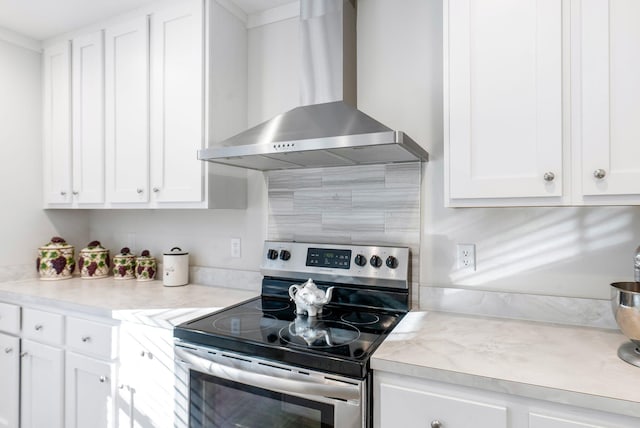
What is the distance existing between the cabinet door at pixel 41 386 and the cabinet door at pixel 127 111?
86 centimetres

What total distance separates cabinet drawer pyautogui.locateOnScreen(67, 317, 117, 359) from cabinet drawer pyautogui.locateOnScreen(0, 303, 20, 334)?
0.45 metres

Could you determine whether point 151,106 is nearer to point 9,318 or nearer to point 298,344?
point 9,318

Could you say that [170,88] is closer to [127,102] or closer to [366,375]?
[127,102]

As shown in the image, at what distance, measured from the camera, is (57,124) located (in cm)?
244

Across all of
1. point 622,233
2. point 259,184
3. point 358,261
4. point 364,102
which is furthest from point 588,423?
point 259,184

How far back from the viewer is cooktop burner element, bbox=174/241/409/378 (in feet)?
4.09

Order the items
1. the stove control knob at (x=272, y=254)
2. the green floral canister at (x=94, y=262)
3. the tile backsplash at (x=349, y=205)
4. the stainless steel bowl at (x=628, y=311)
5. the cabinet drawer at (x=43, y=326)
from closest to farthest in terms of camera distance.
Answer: the stainless steel bowl at (x=628, y=311)
the tile backsplash at (x=349, y=205)
the cabinet drawer at (x=43, y=326)
the stove control knob at (x=272, y=254)
the green floral canister at (x=94, y=262)

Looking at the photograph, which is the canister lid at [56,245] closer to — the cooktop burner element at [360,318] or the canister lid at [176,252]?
the canister lid at [176,252]

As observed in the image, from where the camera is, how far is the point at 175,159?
199 cm

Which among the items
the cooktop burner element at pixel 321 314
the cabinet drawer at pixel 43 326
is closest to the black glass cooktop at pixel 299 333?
the cooktop burner element at pixel 321 314

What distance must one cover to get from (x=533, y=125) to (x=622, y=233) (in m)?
0.58

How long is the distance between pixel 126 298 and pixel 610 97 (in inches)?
85.2

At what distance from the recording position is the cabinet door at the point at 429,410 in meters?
1.04

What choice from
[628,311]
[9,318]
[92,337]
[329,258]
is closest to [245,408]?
[329,258]
